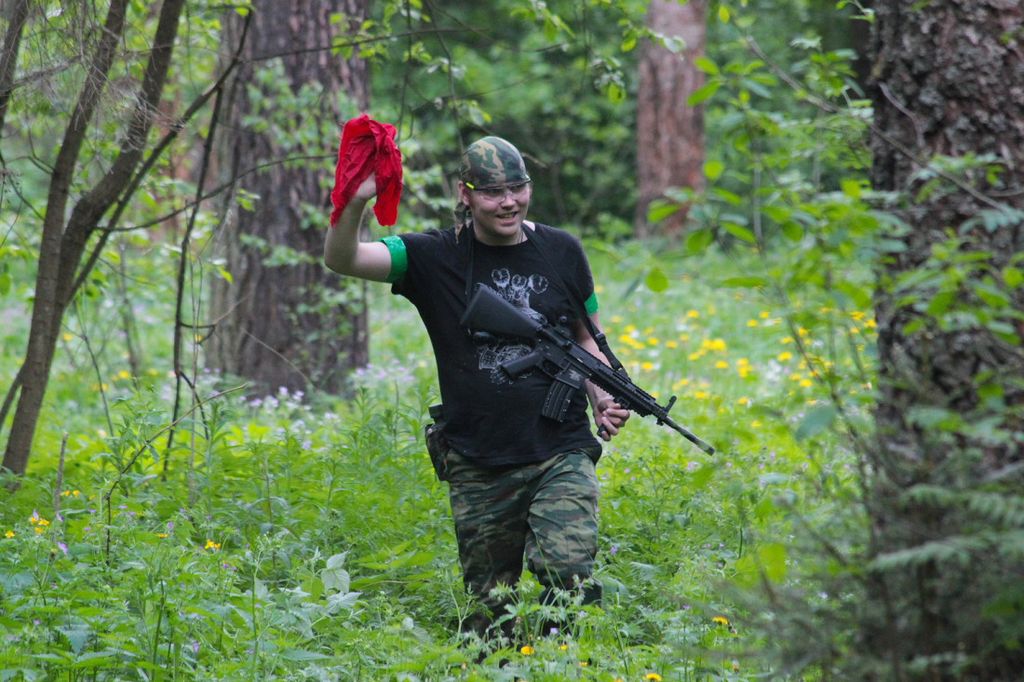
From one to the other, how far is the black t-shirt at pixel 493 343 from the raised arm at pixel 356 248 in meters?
0.13

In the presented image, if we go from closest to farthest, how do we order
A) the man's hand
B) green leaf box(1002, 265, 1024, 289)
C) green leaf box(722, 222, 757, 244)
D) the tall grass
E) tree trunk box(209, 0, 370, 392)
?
green leaf box(1002, 265, 1024, 289) → green leaf box(722, 222, 757, 244) → the tall grass → the man's hand → tree trunk box(209, 0, 370, 392)

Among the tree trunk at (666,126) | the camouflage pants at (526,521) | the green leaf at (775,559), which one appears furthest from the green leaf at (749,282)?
the tree trunk at (666,126)

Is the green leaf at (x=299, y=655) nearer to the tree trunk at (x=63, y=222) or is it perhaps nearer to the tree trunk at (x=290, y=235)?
the tree trunk at (x=63, y=222)

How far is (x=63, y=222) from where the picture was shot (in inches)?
223

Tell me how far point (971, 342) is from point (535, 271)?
206 centimetres

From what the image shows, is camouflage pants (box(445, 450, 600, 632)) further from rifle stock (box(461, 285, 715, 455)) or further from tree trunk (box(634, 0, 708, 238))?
tree trunk (box(634, 0, 708, 238))

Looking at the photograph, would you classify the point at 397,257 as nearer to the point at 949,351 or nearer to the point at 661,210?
the point at 661,210

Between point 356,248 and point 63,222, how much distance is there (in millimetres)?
2013

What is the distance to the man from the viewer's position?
14.6 ft

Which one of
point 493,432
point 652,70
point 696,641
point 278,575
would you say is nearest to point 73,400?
point 278,575

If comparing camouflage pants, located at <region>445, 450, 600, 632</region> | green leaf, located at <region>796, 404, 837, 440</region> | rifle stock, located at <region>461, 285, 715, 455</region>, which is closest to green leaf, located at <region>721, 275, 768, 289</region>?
green leaf, located at <region>796, 404, 837, 440</region>

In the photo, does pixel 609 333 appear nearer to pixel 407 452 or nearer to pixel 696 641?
pixel 407 452

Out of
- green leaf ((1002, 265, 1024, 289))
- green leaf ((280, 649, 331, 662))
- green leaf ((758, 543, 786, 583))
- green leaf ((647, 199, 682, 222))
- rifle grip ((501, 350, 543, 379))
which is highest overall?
green leaf ((647, 199, 682, 222))

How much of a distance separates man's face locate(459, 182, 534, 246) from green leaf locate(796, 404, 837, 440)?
7.08 feet
